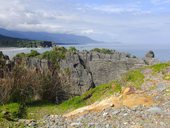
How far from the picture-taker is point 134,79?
1480cm

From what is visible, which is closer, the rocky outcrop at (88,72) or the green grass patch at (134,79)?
the green grass patch at (134,79)

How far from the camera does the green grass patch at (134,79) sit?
46.1 ft

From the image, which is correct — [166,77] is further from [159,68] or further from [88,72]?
[88,72]

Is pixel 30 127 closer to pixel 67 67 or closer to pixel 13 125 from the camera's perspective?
pixel 13 125

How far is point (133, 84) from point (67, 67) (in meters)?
18.9

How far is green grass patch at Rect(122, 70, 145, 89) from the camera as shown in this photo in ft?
46.1

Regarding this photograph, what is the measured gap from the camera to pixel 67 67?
3278 centimetres

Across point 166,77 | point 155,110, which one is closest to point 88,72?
point 166,77

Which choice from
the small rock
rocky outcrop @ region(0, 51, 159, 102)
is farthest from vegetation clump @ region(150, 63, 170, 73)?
rocky outcrop @ region(0, 51, 159, 102)

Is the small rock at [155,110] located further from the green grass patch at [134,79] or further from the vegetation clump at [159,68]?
the vegetation clump at [159,68]

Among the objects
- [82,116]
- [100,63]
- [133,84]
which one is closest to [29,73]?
[100,63]

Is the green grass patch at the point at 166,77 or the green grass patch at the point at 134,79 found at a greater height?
the green grass patch at the point at 166,77

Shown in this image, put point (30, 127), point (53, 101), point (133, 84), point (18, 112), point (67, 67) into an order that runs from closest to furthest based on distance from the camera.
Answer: point (30, 127)
point (18, 112)
point (133, 84)
point (53, 101)
point (67, 67)

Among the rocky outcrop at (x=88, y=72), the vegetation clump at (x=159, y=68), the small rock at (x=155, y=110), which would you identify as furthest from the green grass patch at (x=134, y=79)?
the rocky outcrop at (x=88, y=72)
